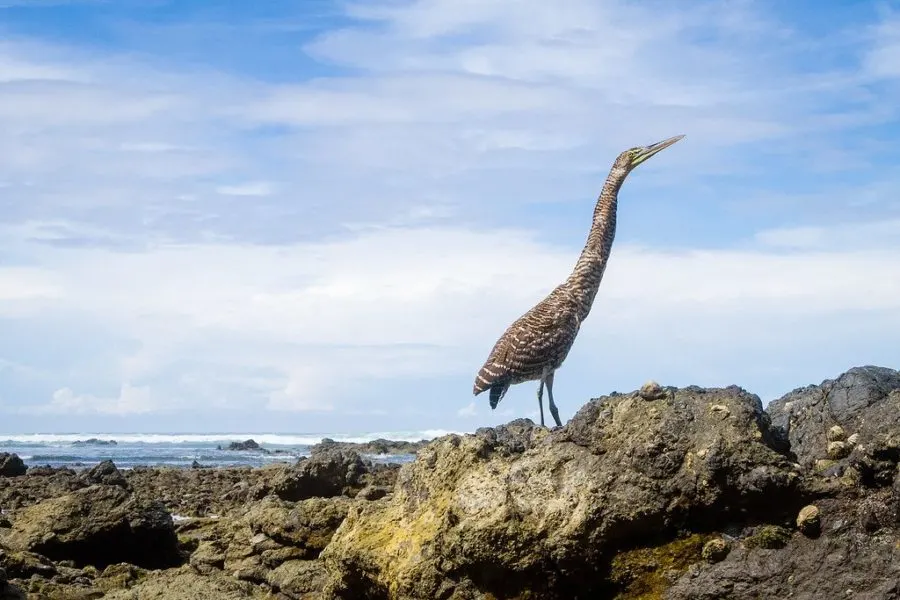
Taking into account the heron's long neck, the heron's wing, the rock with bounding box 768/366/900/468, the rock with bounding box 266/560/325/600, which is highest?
the heron's long neck

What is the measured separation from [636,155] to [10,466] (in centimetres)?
1549

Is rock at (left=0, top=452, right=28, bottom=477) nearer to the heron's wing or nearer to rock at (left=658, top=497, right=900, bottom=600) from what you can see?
the heron's wing

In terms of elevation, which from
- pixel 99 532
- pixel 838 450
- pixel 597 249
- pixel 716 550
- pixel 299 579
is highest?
pixel 597 249

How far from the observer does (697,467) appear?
6.14 meters

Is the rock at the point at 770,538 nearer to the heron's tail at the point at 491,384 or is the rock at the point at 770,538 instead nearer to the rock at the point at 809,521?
the rock at the point at 809,521

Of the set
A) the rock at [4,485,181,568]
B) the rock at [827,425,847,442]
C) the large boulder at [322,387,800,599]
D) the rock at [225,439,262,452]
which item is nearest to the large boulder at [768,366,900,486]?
the rock at [827,425,847,442]

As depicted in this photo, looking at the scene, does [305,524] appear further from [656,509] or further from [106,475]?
[106,475]

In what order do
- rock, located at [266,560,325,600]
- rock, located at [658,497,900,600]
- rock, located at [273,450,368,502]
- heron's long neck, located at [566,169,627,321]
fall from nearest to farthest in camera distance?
rock, located at [658,497,900,600], rock, located at [266,560,325,600], rock, located at [273,450,368,502], heron's long neck, located at [566,169,627,321]

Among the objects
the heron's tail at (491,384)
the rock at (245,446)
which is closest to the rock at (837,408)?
the heron's tail at (491,384)

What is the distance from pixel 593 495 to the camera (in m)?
6.28

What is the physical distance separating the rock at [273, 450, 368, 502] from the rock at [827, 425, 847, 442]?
6.29 metres

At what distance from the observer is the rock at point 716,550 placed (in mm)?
6000

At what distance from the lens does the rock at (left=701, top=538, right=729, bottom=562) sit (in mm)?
6000

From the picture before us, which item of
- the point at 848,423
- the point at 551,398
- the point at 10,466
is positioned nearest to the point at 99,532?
the point at 551,398
